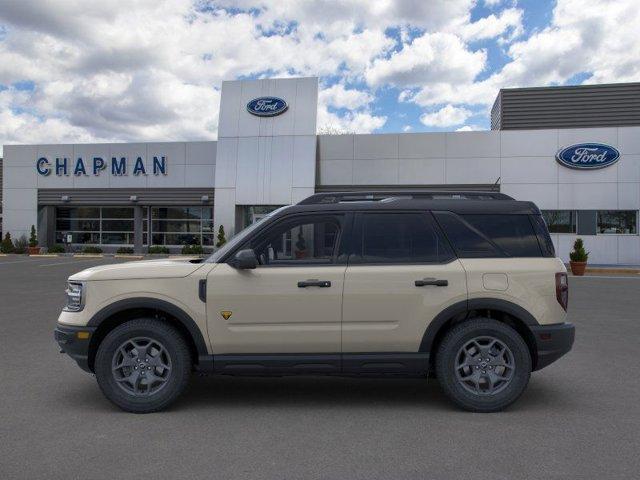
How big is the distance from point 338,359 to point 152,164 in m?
27.9

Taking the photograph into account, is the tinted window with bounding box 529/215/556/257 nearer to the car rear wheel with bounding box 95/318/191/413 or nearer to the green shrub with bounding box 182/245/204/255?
the car rear wheel with bounding box 95/318/191/413

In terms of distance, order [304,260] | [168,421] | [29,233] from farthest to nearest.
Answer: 1. [29,233]
2. [304,260]
3. [168,421]

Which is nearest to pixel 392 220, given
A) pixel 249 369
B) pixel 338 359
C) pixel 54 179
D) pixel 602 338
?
pixel 338 359

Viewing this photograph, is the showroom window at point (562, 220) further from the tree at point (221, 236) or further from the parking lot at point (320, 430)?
the parking lot at point (320, 430)

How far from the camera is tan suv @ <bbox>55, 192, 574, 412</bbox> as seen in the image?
4.76 metres

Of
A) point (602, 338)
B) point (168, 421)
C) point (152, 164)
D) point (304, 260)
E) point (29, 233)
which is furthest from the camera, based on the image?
point (29, 233)

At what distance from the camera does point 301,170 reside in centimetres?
2706

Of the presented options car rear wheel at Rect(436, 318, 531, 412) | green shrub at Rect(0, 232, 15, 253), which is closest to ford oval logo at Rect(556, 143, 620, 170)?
car rear wheel at Rect(436, 318, 531, 412)

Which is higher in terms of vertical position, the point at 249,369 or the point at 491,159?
the point at 491,159

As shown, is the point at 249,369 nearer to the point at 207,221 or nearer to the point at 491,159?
the point at 491,159

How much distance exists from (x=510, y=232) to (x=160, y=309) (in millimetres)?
3132

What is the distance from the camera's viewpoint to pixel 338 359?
477 cm

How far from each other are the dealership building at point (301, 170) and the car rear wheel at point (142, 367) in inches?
877

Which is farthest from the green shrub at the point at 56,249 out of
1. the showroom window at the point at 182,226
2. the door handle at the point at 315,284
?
the door handle at the point at 315,284
